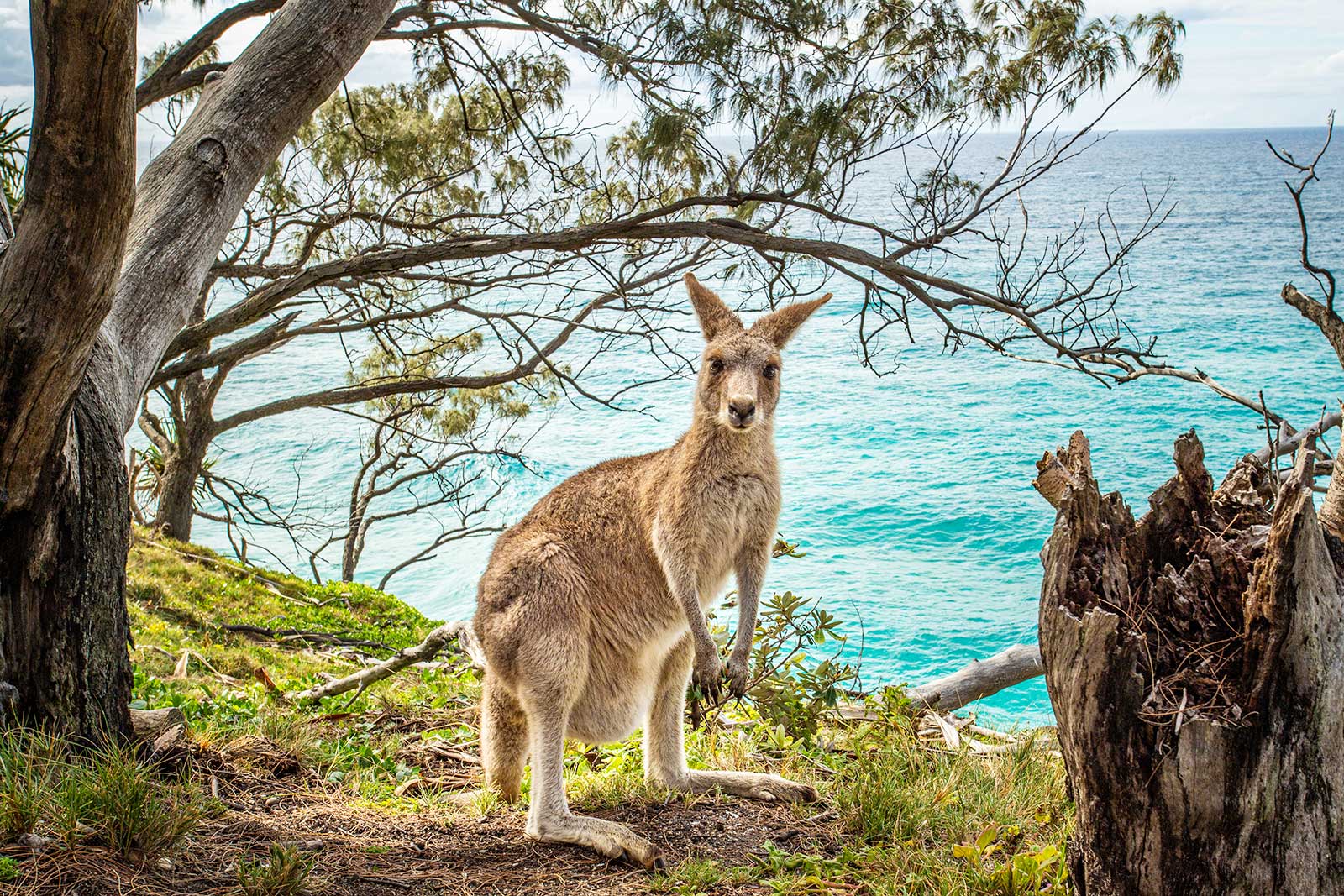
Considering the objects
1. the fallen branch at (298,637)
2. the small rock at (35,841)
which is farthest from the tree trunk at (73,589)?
the fallen branch at (298,637)

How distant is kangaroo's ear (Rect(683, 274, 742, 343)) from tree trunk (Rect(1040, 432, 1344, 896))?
66.1 inches

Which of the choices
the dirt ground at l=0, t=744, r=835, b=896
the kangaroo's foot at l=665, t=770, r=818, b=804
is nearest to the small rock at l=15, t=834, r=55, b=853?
the dirt ground at l=0, t=744, r=835, b=896

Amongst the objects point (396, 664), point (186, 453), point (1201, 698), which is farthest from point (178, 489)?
point (1201, 698)

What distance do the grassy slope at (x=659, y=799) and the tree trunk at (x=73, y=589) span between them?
57 cm

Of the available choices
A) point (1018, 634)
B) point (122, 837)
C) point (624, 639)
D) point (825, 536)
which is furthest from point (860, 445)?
point (122, 837)

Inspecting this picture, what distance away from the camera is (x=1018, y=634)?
42.4ft

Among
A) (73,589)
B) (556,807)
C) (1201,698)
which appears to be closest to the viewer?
(1201,698)

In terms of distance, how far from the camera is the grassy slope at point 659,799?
129 inches

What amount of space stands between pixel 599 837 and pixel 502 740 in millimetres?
680

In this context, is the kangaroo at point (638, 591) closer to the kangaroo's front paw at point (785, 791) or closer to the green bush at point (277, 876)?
the kangaroo's front paw at point (785, 791)

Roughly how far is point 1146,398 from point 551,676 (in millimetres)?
17392

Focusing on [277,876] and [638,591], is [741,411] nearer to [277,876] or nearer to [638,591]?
[638,591]

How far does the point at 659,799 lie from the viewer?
13.3ft

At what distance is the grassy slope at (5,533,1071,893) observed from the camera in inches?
129
